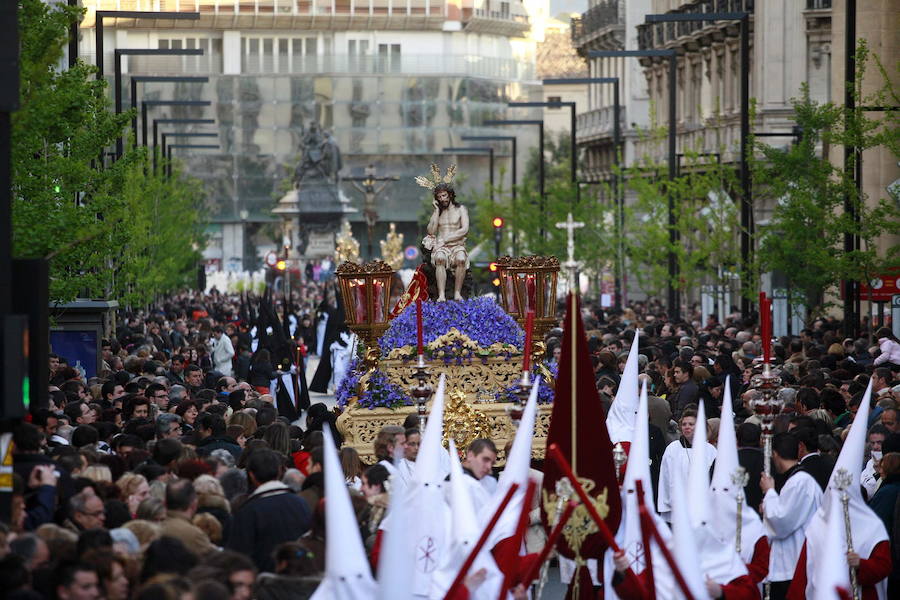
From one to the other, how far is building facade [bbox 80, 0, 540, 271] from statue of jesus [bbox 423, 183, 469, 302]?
9408 centimetres

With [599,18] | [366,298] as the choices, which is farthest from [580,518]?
[599,18]

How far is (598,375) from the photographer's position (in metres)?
22.2

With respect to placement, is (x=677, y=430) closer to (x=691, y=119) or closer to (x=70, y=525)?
(x=70, y=525)

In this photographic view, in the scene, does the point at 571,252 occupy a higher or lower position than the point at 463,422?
higher

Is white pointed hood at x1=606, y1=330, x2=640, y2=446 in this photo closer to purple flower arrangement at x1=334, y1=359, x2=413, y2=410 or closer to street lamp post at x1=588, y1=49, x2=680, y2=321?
purple flower arrangement at x1=334, y1=359, x2=413, y2=410

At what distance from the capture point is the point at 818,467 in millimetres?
13242

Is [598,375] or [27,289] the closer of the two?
[27,289]

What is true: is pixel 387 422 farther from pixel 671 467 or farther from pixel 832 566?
pixel 832 566

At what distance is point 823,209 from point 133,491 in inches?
907

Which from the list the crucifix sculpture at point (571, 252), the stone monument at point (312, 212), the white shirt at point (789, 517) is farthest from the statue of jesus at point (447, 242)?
the stone monument at point (312, 212)

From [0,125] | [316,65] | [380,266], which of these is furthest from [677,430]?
[316,65]

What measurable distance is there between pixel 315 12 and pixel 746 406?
107717 millimetres

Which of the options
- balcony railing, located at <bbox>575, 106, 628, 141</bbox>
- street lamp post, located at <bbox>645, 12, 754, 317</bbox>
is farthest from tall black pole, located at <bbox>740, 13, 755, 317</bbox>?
balcony railing, located at <bbox>575, 106, 628, 141</bbox>

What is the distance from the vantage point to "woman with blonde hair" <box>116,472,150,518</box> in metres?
12.0
